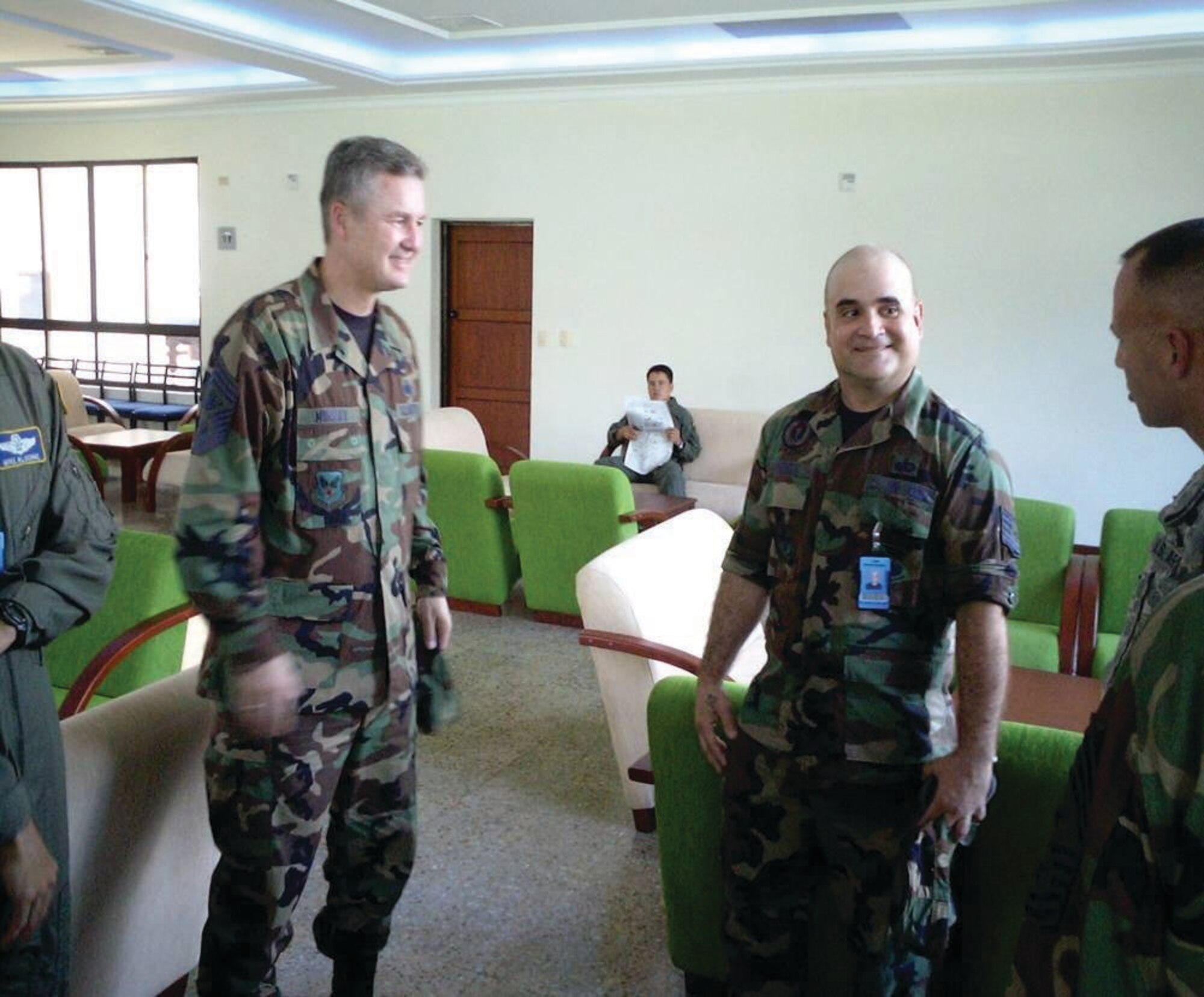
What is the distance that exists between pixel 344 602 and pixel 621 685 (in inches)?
51.4

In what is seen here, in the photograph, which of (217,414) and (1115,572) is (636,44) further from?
(217,414)

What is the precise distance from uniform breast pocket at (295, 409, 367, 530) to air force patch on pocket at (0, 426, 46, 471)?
0.40 metres

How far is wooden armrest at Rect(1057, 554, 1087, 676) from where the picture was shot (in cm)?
374

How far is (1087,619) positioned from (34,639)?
3283 millimetres

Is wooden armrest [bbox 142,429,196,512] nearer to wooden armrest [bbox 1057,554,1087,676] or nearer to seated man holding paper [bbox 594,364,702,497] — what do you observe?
seated man holding paper [bbox 594,364,702,497]

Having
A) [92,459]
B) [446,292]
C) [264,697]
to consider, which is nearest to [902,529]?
[264,697]

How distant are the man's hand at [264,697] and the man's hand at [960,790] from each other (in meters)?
1.07

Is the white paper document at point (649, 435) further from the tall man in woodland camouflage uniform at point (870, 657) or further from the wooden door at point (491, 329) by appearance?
the tall man in woodland camouflage uniform at point (870, 657)

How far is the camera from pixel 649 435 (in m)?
6.82

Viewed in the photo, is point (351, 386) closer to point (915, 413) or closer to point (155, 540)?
point (915, 413)

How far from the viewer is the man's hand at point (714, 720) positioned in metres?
2.06

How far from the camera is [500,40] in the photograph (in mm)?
7461

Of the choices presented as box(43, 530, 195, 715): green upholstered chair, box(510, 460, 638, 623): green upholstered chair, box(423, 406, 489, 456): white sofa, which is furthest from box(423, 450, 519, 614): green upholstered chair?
box(43, 530, 195, 715): green upholstered chair

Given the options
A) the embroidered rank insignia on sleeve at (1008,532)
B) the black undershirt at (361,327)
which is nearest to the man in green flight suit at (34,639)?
the black undershirt at (361,327)
